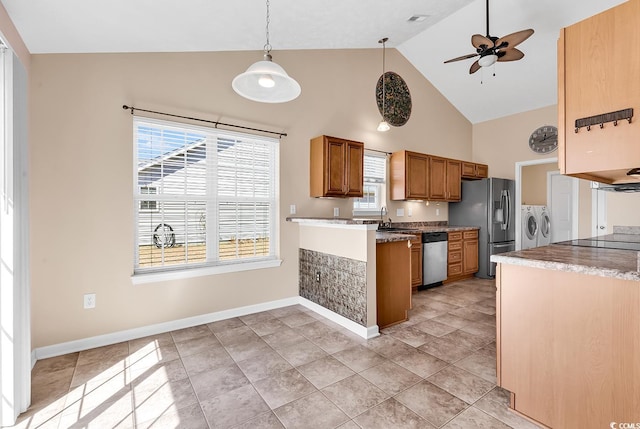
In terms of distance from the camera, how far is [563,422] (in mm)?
1564

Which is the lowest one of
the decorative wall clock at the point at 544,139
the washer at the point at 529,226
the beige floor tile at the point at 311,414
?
the beige floor tile at the point at 311,414

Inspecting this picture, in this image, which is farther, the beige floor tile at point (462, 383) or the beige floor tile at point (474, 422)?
the beige floor tile at point (462, 383)

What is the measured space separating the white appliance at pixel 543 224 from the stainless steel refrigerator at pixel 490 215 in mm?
735

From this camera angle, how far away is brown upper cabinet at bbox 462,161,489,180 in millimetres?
5727

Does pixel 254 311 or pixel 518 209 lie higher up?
pixel 518 209

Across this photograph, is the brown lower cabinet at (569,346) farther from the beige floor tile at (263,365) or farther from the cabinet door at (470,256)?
the cabinet door at (470,256)

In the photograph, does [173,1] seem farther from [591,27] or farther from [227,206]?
[591,27]

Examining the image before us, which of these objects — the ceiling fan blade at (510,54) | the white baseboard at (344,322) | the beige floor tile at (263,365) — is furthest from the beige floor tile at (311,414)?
the ceiling fan blade at (510,54)

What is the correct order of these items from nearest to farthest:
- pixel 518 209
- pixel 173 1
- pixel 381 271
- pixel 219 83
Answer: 1. pixel 173 1
2. pixel 381 271
3. pixel 219 83
4. pixel 518 209

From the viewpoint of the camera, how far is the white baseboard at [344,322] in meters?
2.86

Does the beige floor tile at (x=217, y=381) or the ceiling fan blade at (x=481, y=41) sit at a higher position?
the ceiling fan blade at (x=481, y=41)

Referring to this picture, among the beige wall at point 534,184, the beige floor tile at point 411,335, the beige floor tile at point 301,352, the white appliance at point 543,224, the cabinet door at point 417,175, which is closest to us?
→ the beige floor tile at point 301,352

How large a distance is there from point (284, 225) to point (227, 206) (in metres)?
0.76

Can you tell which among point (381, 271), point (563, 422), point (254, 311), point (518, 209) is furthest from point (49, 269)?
point (518, 209)
